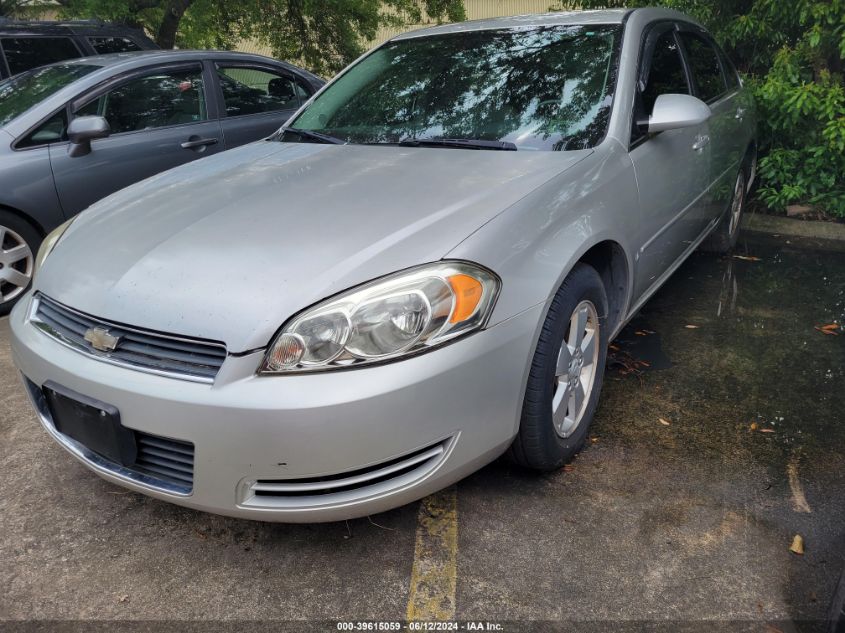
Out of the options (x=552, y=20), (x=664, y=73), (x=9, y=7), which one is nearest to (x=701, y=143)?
(x=664, y=73)

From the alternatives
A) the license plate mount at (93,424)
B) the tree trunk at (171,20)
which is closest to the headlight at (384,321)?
the license plate mount at (93,424)

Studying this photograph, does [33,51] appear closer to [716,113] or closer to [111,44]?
[111,44]

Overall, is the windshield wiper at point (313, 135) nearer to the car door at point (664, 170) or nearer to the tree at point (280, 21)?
the car door at point (664, 170)

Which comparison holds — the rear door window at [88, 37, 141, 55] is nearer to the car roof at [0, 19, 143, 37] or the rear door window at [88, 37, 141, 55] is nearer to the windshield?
the car roof at [0, 19, 143, 37]

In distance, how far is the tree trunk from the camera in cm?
973

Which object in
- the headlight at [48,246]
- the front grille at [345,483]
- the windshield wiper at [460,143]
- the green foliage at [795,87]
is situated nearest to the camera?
the front grille at [345,483]

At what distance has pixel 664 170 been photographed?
312 cm

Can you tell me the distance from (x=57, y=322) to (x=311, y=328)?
0.93 metres

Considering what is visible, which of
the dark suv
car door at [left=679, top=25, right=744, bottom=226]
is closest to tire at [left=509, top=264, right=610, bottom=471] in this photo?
car door at [left=679, top=25, right=744, bottom=226]

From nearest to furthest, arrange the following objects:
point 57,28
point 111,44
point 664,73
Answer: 1. point 664,73
2. point 57,28
3. point 111,44

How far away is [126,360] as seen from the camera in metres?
1.98

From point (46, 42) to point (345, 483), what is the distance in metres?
6.38

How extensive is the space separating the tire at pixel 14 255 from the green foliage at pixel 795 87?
5.23 metres

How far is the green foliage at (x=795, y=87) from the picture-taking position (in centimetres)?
527
